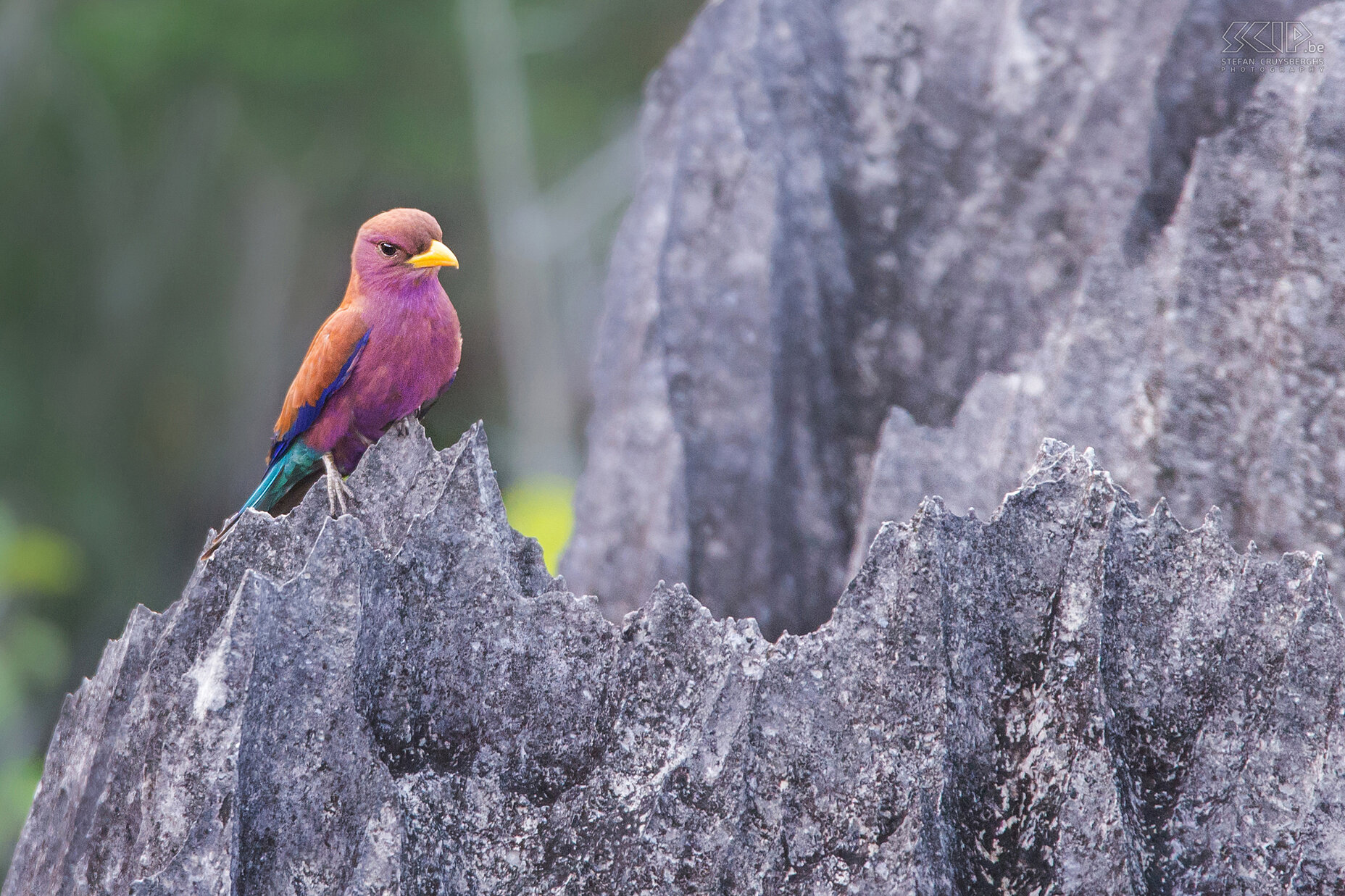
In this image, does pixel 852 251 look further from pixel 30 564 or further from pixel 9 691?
pixel 30 564

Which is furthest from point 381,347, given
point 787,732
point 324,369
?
point 787,732

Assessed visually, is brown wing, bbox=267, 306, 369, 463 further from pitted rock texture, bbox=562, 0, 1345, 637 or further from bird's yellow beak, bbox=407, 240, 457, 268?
pitted rock texture, bbox=562, 0, 1345, 637

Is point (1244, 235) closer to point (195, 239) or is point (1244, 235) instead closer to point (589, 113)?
point (589, 113)

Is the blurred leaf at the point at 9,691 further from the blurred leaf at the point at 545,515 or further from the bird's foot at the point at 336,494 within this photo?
the bird's foot at the point at 336,494

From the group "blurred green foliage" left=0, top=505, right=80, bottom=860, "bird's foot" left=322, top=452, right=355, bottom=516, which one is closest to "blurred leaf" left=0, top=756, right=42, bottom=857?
"blurred green foliage" left=0, top=505, right=80, bottom=860

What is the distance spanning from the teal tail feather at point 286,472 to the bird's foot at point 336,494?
35cm

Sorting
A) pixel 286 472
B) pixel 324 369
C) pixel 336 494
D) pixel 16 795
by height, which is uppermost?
pixel 16 795

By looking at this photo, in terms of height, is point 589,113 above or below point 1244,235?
above

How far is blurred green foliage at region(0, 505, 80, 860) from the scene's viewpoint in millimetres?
6746

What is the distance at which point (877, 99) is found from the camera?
4875 millimetres

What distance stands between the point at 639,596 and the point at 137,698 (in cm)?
247

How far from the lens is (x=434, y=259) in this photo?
3.20m

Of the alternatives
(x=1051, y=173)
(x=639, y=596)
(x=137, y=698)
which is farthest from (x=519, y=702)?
(x=1051, y=173)

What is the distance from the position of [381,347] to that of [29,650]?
677 cm
